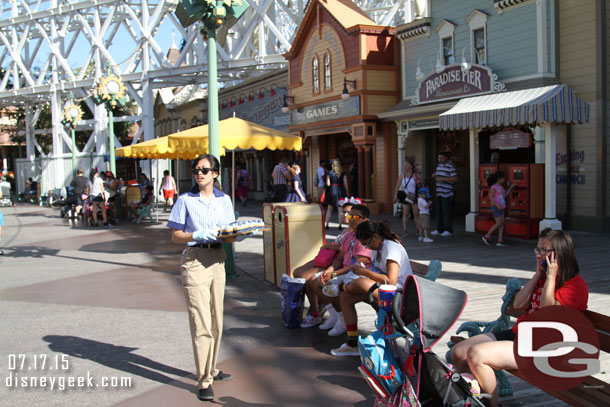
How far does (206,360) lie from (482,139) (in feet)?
45.8

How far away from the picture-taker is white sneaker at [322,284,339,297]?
598 cm

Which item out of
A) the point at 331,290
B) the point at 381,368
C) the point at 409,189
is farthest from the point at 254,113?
the point at 381,368

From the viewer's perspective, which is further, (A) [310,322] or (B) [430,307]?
(A) [310,322]

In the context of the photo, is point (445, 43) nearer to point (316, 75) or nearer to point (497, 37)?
point (497, 37)

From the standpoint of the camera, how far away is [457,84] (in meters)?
15.2

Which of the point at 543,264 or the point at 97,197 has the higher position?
the point at 97,197

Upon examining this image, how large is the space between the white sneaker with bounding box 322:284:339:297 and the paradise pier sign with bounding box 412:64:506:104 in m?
9.77

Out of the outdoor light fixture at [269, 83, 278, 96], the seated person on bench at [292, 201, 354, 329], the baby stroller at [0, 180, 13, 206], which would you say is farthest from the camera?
the baby stroller at [0, 180, 13, 206]

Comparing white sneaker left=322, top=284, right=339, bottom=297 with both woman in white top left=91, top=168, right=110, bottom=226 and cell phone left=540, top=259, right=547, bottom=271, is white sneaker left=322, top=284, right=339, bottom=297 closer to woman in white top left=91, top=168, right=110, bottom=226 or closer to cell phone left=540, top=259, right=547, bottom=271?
cell phone left=540, top=259, right=547, bottom=271

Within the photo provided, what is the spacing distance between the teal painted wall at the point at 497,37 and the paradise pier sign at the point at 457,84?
0.38m

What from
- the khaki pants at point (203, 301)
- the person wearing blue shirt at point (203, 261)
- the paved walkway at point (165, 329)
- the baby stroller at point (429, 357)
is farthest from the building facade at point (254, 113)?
the baby stroller at point (429, 357)

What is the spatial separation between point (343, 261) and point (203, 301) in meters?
1.95

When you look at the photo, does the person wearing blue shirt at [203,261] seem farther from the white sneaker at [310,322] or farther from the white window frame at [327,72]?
the white window frame at [327,72]

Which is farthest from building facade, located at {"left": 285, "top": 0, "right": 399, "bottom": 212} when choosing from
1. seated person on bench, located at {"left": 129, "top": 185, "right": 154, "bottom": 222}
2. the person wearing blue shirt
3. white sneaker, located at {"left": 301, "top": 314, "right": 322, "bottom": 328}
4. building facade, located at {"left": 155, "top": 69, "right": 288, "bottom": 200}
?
the person wearing blue shirt
